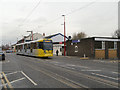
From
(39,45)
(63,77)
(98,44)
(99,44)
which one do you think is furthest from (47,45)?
(63,77)

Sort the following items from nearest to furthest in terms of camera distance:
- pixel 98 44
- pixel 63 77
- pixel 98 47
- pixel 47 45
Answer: pixel 63 77
pixel 47 45
pixel 98 44
pixel 98 47

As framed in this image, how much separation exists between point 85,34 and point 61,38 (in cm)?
2620

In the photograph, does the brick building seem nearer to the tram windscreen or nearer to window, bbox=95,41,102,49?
window, bbox=95,41,102,49

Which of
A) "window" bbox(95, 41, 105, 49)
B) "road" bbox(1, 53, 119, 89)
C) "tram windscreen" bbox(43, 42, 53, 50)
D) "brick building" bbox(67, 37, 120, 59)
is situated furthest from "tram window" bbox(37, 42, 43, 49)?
"road" bbox(1, 53, 119, 89)

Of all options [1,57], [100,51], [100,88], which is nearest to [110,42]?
[100,51]

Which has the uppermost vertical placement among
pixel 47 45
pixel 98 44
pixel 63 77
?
pixel 98 44

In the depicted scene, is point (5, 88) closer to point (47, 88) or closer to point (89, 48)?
point (47, 88)

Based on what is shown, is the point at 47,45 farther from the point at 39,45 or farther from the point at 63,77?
the point at 63,77

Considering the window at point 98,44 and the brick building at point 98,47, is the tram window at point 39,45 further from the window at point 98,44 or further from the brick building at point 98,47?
the window at point 98,44

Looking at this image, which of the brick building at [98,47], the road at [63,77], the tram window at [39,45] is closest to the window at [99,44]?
the brick building at [98,47]

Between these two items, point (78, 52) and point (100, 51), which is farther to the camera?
point (78, 52)

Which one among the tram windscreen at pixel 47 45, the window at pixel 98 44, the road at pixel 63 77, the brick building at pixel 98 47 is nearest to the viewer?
the road at pixel 63 77

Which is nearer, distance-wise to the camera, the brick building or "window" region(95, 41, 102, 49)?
the brick building

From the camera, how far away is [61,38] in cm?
6744
